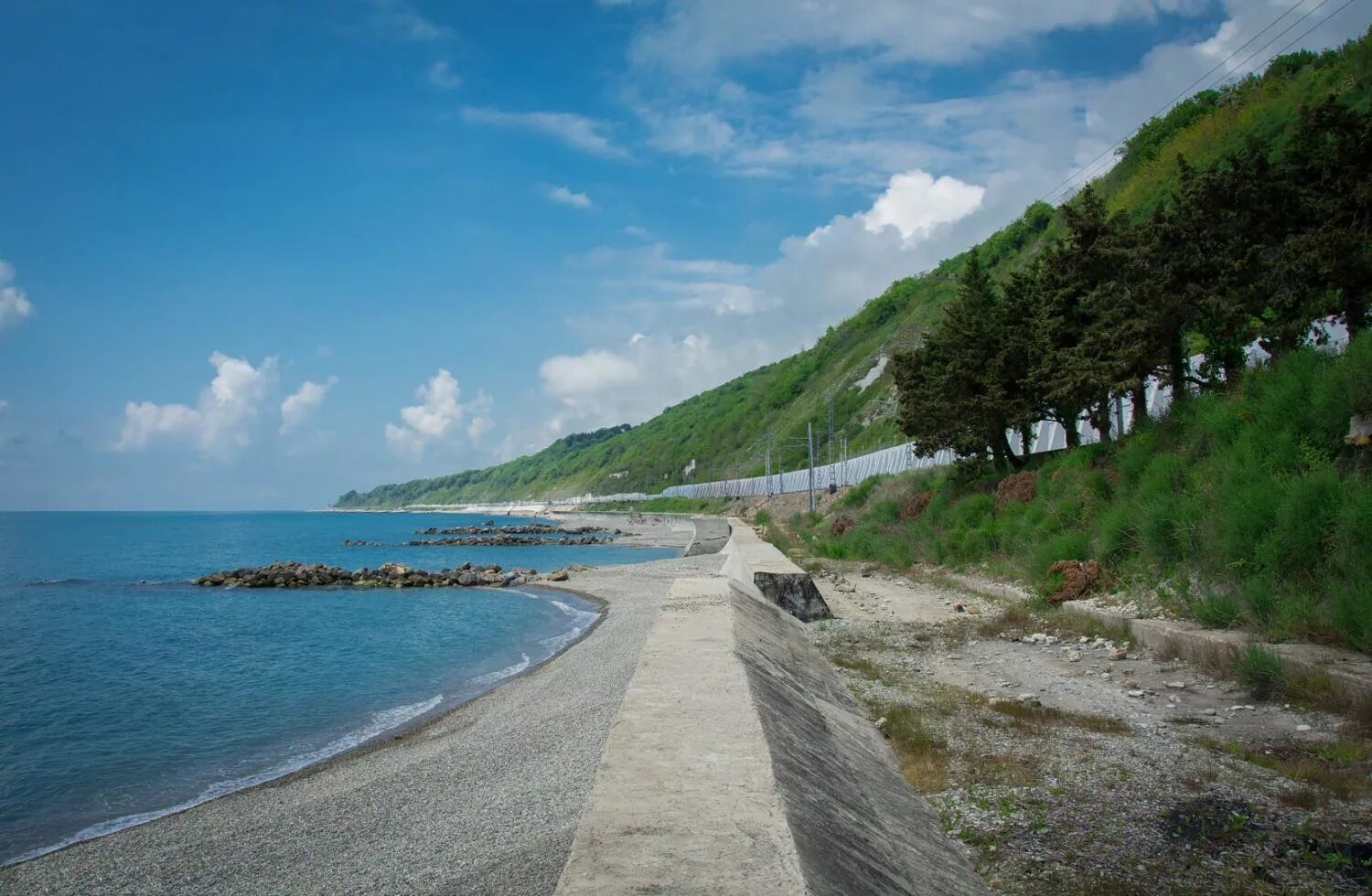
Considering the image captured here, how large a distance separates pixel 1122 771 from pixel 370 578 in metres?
42.6

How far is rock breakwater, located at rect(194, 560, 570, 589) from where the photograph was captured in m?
41.1

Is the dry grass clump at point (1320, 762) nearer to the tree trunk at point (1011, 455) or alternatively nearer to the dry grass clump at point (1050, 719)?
the dry grass clump at point (1050, 719)

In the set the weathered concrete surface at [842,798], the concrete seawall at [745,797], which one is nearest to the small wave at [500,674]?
the weathered concrete surface at [842,798]

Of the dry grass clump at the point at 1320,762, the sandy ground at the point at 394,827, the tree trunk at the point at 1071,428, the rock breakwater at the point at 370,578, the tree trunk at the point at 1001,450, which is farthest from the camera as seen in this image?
the rock breakwater at the point at 370,578

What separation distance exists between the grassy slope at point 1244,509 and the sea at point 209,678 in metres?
12.4

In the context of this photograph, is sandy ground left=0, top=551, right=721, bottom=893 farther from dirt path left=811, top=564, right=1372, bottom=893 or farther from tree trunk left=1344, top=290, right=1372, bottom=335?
tree trunk left=1344, top=290, right=1372, bottom=335

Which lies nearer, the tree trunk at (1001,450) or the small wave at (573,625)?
the small wave at (573,625)

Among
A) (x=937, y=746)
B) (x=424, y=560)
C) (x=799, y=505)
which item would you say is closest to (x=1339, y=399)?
(x=937, y=746)

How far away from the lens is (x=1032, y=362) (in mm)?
25250

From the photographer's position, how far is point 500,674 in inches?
695

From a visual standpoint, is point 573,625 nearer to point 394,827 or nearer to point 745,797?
point 394,827

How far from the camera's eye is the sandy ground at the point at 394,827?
648 centimetres

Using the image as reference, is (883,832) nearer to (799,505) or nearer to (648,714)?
(648,714)

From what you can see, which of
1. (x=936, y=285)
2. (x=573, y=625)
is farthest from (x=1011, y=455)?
(x=936, y=285)
